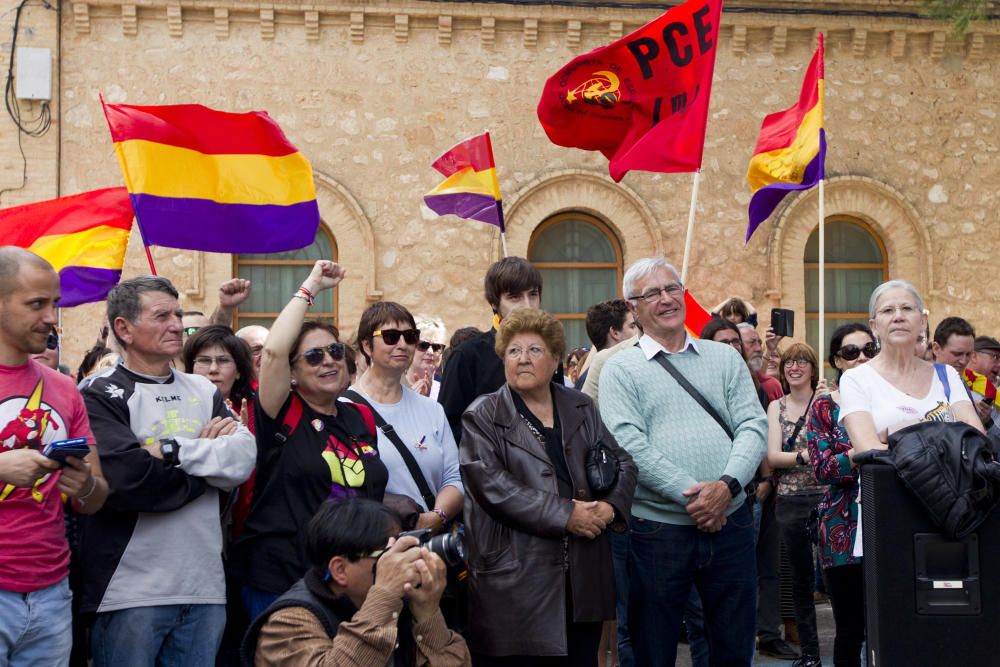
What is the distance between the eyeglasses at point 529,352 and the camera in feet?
15.3

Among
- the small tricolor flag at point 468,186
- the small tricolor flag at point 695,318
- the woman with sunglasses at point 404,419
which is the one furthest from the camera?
the small tricolor flag at point 468,186

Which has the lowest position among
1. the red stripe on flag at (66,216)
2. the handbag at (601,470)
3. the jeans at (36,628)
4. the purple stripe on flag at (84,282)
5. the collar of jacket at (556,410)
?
the jeans at (36,628)

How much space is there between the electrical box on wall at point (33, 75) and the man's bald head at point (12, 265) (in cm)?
1018

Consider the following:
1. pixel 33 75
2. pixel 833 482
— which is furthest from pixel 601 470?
pixel 33 75

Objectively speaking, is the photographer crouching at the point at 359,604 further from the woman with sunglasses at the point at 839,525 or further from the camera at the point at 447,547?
the woman with sunglasses at the point at 839,525

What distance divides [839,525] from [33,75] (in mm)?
11243

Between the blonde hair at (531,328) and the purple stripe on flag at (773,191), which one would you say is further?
the purple stripe on flag at (773,191)

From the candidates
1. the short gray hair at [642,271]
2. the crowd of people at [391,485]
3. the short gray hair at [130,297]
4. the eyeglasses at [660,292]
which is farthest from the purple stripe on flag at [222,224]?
the eyeglasses at [660,292]

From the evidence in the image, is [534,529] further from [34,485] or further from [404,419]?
[34,485]

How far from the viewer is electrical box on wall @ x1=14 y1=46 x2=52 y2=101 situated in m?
13.0

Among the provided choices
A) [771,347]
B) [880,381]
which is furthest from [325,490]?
[771,347]

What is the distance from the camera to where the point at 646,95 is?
793 centimetres

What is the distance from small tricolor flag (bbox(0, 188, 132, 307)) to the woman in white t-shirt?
16.4 feet

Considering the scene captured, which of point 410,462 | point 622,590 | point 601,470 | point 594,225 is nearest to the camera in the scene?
point 601,470
